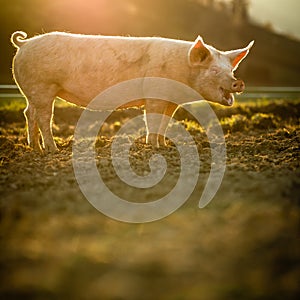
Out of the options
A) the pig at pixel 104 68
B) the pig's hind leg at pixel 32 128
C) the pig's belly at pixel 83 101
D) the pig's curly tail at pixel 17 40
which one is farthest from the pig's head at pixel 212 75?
the pig's curly tail at pixel 17 40

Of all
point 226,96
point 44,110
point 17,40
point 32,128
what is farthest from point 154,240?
point 17,40

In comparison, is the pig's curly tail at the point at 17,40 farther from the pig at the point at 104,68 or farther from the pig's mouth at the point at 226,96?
the pig's mouth at the point at 226,96

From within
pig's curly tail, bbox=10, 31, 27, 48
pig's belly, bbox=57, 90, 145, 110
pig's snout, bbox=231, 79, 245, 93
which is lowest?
pig's belly, bbox=57, 90, 145, 110

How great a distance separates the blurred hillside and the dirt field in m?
18.8

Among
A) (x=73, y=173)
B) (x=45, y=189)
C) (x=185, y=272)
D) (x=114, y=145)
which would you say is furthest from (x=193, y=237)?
(x=114, y=145)

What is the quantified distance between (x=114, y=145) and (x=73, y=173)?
154 cm

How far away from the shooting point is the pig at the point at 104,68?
6.06 metres

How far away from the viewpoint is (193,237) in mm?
2850

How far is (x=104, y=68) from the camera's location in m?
6.14

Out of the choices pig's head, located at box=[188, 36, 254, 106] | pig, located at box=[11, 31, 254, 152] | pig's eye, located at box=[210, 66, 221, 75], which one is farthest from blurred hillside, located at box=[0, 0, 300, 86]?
pig's eye, located at box=[210, 66, 221, 75]

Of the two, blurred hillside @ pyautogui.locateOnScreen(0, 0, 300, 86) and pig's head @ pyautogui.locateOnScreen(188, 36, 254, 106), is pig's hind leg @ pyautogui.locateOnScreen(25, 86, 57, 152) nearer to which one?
pig's head @ pyautogui.locateOnScreen(188, 36, 254, 106)

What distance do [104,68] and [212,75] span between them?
55.6 inches

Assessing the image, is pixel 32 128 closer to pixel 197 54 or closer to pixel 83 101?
pixel 83 101

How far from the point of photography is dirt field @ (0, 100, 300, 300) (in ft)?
7.43
